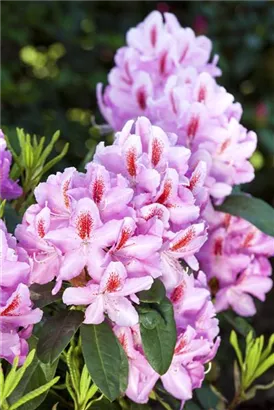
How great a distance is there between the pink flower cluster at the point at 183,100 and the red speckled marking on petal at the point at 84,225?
0.34 meters

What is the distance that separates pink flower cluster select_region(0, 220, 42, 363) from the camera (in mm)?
1109

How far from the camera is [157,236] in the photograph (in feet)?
3.77

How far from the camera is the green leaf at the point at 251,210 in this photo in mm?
1479

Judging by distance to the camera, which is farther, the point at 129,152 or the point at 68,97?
the point at 68,97

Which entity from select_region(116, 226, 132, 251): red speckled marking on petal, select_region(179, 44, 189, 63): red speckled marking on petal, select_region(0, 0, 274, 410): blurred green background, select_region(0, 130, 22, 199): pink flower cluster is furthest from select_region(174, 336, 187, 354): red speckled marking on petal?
select_region(0, 0, 274, 410): blurred green background

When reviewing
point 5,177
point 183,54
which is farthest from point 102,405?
point 183,54

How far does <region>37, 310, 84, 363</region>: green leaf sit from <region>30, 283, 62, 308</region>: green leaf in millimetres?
28

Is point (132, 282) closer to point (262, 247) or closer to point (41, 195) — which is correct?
point (41, 195)

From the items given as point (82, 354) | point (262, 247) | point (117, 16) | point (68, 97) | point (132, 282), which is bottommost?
point (82, 354)

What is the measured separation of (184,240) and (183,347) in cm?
17

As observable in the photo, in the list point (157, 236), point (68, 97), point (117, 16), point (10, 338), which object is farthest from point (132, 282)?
point (117, 16)

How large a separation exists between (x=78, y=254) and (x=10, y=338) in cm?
14

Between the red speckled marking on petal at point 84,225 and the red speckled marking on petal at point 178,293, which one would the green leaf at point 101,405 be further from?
the red speckled marking on petal at point 84,225

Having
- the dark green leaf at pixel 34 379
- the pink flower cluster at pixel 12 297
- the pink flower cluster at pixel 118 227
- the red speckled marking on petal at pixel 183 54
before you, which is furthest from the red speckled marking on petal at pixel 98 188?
the red speckled marking on petal at pixel 183 54
